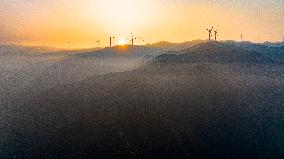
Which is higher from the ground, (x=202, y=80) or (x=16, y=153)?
(x=202, y=80)

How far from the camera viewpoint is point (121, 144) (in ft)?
395

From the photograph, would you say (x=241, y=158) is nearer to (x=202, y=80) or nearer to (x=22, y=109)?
(x=202, y=80)

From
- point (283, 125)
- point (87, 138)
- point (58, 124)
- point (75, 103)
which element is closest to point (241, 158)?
point (283, 125)

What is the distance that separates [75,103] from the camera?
161250 millimetres

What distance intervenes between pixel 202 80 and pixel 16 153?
3895 inches

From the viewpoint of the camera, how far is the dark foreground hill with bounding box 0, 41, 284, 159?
119000 millimetres

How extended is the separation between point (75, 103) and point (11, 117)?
25714mm

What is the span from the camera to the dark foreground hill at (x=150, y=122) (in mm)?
119000

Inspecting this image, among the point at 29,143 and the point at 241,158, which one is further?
the point at 29,143

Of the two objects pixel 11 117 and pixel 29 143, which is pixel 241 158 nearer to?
pixel 29 143

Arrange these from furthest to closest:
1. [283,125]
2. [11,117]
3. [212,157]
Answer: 1. [11,117]
2. [283,125]
3. [212,157]

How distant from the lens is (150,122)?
443 feet

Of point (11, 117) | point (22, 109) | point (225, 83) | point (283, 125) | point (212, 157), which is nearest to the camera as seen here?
point (212, 157)

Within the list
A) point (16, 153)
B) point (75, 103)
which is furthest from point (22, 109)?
point (16, 153)
